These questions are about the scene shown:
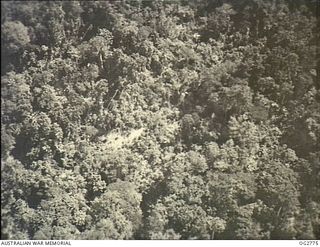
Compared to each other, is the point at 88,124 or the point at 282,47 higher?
the point at 282,47

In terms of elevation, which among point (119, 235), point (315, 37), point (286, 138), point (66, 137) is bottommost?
point (119, 235)

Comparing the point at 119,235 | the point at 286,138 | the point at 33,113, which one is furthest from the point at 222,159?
the point at 33,113

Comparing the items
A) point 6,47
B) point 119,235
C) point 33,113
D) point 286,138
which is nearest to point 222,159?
point 286,138

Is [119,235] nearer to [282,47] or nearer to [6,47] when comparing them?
[6,47]

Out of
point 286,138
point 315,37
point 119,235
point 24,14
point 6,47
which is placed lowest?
point 119,235

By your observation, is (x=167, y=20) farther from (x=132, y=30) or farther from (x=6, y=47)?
(x=6, y=47)

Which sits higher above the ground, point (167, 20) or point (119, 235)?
point (167, 20)
